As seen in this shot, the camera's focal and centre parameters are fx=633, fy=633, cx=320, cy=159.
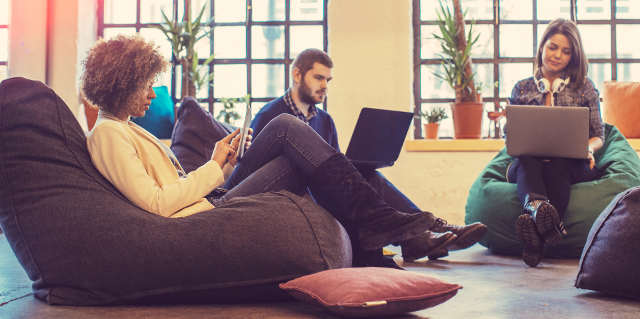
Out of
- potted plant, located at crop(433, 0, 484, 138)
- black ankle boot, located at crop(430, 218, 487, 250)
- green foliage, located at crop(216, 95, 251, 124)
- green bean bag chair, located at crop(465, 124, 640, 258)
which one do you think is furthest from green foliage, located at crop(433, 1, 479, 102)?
black ankle boot, located at crop(430, 218, 487, 250)

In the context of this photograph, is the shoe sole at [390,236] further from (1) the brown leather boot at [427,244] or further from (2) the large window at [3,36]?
(2) the large window at [3,36]

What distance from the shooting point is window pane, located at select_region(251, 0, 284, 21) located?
5.36 meters

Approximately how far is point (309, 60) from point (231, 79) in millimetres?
2072

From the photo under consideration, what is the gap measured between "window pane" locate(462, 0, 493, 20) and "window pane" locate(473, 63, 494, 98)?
1.29 feet

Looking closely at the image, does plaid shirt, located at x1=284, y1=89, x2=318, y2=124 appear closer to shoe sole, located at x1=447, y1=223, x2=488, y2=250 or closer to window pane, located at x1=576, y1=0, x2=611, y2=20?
shoe sole, located at x1=447, y1=223, x2=488, y2=250

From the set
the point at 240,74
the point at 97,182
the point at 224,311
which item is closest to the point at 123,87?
the point at 97,182

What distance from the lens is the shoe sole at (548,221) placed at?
266 cm

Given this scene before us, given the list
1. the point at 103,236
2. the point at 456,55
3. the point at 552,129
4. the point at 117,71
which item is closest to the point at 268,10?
the point at 456,55

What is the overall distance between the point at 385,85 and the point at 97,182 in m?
3.29

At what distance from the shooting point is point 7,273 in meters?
2.54

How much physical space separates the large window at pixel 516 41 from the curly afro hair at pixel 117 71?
3.53 metres

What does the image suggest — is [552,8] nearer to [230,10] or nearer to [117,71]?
[230,10]

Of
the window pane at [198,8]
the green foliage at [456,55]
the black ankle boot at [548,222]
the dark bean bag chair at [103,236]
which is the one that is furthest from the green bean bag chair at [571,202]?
the window pane at [198,8]

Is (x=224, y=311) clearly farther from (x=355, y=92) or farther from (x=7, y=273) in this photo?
(x=355, y=92)
